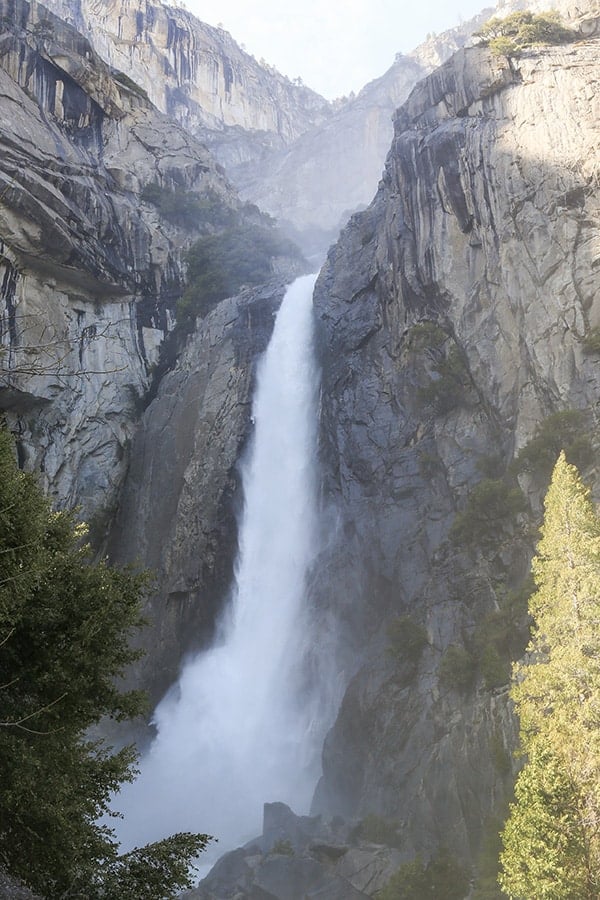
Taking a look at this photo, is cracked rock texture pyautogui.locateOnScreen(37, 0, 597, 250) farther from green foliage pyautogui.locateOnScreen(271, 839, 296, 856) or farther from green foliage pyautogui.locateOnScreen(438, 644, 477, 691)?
green foliage pyautogui.locateOnScreen(271, 839, 296, 856)

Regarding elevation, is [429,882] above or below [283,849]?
above

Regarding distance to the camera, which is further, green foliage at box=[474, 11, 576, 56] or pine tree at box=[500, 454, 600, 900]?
green foliage at box=[474, 11, 576, 56]

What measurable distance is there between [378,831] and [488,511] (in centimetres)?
920

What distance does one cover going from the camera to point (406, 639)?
65.9ft

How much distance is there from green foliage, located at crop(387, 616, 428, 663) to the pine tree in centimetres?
570

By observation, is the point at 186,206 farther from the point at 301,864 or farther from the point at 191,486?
the point at 301,864

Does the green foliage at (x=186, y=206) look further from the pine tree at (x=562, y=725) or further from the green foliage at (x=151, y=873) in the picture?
the green foliage at (x=151, y=873)

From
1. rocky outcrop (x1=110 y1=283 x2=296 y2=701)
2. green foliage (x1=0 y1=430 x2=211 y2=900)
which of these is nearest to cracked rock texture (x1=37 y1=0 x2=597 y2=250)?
rocky outcrop (x1=110 y1=283 x2=296 y2=701)

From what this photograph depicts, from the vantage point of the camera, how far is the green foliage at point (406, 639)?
65.2 feet

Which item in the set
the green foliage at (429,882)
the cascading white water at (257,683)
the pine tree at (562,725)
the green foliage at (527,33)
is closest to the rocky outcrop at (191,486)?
the cascading white water at (257,683)

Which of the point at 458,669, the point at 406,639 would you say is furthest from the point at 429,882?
the point at 406,639

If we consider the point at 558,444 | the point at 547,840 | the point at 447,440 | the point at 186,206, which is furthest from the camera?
the point at 186,206

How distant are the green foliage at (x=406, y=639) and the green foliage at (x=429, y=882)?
6.07 metres

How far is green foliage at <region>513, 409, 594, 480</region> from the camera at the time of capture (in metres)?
18.1
